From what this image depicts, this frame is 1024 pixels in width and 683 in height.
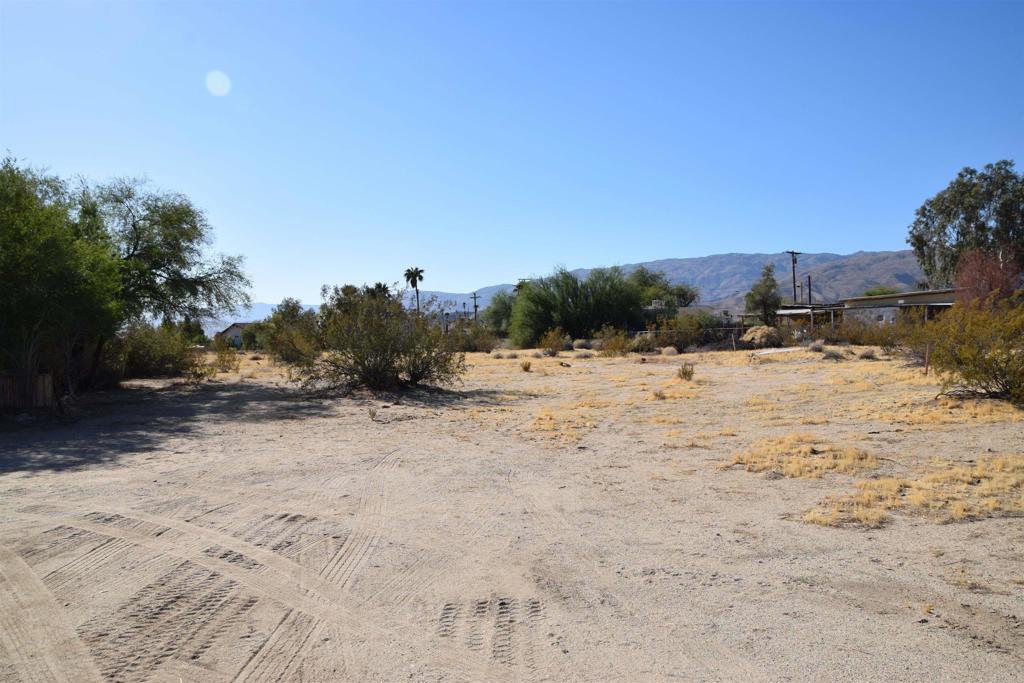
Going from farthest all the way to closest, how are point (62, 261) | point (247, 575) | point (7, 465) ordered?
point (62, 261)
point (7, 465)
point (247, 575)

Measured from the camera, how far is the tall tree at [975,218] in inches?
2304

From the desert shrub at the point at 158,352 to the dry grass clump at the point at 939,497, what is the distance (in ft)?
81.4

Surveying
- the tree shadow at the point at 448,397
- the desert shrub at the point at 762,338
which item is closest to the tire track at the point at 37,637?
the tree shadow at the point at 448,397

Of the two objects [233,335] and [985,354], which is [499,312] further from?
[985,354]

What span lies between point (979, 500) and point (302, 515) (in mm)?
7197

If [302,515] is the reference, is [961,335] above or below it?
above

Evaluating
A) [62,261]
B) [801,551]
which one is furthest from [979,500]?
[62,261]

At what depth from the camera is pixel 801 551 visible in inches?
256

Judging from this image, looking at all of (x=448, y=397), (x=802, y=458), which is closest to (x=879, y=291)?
(x=448, y=397)

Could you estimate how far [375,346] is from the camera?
71.4 feet

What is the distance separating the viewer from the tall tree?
58.5 m

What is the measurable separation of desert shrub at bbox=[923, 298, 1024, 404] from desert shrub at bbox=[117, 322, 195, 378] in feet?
80.0

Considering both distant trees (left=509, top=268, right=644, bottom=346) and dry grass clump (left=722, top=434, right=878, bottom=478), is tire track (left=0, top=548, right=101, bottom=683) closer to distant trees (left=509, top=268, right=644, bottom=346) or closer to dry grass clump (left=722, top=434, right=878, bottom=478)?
dry grass clump (left=722, top=434, right=878, bottom=478)

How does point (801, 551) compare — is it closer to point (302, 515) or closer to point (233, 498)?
point (302, 515)
